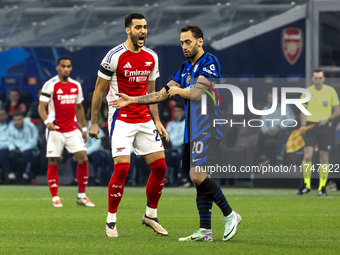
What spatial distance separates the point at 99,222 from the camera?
435 inches

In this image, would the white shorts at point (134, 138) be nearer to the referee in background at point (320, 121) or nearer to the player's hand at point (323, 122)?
the referee in background at point (320, 121)

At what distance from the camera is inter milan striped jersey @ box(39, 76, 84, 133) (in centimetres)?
1455

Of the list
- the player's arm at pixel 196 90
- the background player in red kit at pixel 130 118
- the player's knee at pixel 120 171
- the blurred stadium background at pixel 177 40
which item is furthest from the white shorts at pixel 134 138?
the blurred stadium background at pixel 177 40

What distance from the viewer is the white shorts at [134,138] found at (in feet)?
31.2

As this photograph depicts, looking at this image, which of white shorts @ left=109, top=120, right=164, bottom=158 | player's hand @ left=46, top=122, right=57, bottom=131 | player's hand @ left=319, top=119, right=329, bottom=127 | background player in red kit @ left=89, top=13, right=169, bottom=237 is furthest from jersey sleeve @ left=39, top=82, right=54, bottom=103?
player's hand @ left=319, top=119, right=329, bottom=127

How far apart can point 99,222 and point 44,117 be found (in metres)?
3.90

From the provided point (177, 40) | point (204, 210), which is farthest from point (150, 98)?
point (177, 40)

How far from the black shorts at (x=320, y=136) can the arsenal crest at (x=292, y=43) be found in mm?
3028

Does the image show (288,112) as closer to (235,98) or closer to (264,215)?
(235,98)

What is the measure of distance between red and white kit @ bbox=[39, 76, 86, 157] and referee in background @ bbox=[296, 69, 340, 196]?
4547 millimetres

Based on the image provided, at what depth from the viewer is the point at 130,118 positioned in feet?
31.6

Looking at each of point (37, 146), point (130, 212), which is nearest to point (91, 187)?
point (37, 146)

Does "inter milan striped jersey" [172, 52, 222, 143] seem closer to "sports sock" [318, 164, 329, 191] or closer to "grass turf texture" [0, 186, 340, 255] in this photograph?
"grass turf texture" [0, 186, 340, 255]

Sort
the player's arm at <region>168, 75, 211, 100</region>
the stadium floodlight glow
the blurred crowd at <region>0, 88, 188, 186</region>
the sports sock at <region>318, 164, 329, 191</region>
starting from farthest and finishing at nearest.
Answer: the blurred crowd at <region>0, 88, 188, 186</region> → the stadium floodlight glow → the sports sock at <region>318, 164, 329, 191</region> → the player's arm at <region>168, 75, 211, 100</region>
